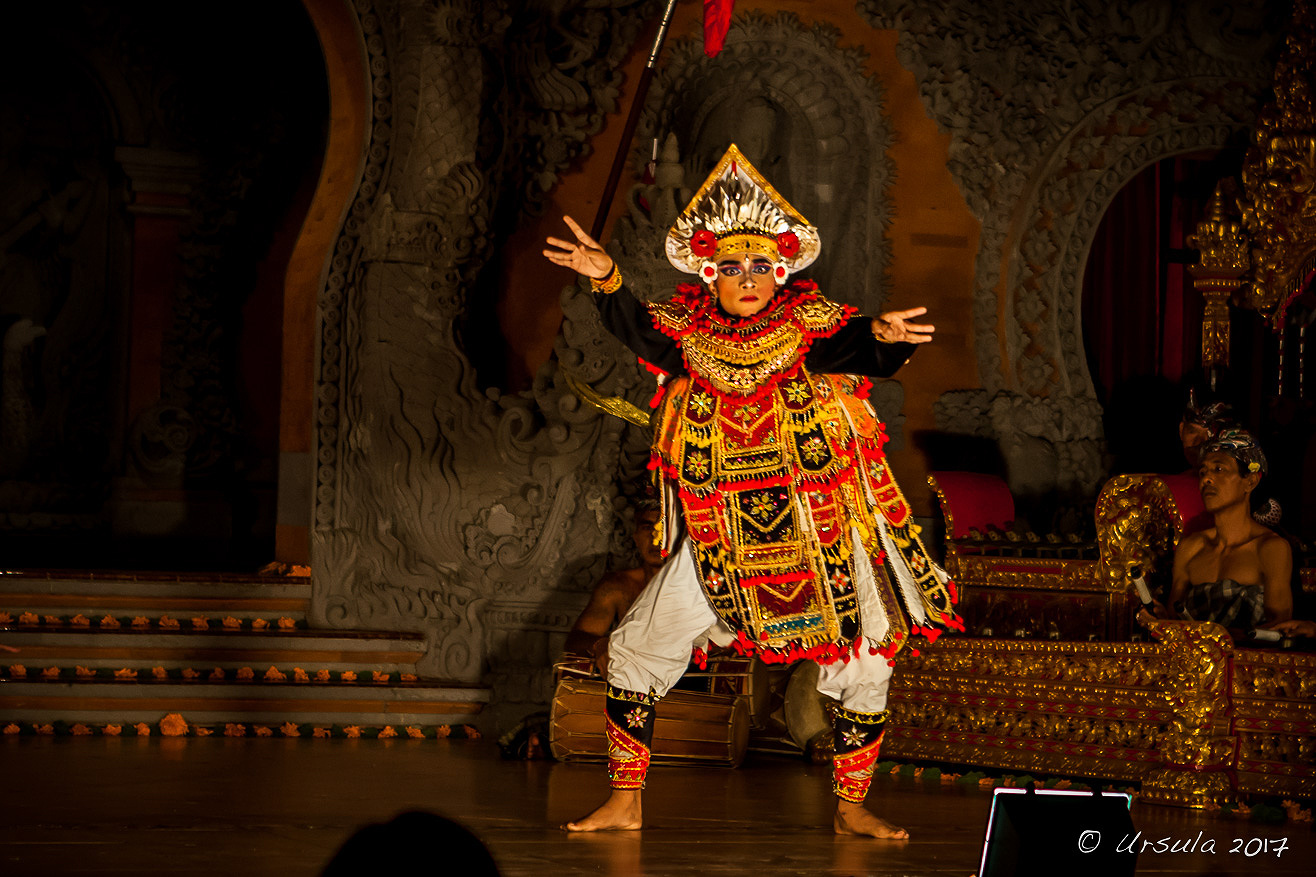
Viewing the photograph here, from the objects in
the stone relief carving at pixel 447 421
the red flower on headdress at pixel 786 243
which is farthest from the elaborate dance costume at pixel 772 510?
the stone relief carving at pixel 447 421

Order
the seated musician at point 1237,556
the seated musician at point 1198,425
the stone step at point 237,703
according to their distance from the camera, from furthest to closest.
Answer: the seated musician at point 1198,425, the stone step at point 237,703, the seated musician at point 1237,556

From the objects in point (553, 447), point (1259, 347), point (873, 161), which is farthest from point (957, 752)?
point (1259, 347)

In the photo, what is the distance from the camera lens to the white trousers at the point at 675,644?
4973 mm

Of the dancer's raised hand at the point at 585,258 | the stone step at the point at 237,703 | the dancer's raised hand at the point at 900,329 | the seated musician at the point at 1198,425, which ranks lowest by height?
the stone step at the point at 237,703

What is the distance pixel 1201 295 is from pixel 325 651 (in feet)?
19.7

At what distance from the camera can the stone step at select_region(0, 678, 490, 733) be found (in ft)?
23.3

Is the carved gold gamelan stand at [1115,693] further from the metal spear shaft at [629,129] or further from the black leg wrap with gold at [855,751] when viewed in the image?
the metal spear shaft at [629,129]

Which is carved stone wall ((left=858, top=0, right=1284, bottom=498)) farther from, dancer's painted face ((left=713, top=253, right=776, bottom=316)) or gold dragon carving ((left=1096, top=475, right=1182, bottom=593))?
dancer's painted face ((left=713, top=253, right=776, bottom=316))

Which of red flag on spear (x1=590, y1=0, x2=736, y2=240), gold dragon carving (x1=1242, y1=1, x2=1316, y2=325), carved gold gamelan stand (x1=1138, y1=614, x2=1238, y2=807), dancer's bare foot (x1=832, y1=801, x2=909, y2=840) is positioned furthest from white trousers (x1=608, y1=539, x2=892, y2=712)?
gold dragon carving (x1=1242, y1=1, x2=1316, y2=325)

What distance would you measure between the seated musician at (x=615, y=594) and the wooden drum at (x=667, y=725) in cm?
32

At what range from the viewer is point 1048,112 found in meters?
9.22

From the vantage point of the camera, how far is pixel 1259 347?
33.2 ft

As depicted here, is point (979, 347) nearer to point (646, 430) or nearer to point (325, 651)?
point (646, 430)

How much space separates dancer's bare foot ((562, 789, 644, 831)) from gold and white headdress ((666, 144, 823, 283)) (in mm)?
1629
